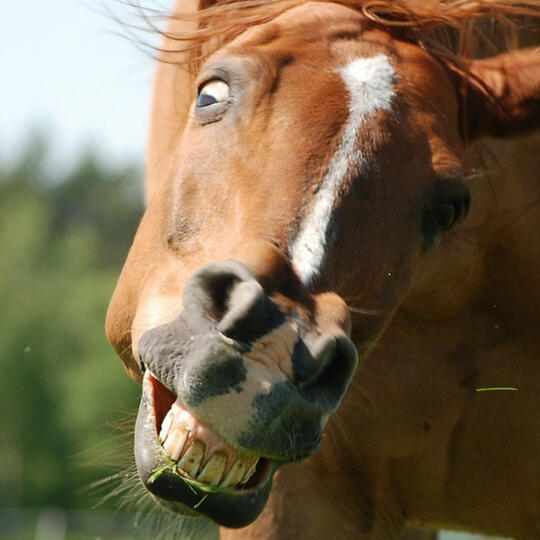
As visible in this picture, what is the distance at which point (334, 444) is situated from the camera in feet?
16.5

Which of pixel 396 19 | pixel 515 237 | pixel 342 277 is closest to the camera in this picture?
pixel 342 277

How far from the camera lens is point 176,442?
3512 mm

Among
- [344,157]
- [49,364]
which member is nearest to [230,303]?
[344,157]

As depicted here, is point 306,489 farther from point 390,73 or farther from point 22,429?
point 22,429

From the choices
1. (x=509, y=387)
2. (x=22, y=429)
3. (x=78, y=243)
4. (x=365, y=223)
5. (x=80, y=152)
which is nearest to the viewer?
(x=365, y=223)

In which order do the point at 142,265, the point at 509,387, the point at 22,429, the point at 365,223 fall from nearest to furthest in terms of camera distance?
the point at 365,223, the point at 142,265, the point at 509,387, the point at 22,429

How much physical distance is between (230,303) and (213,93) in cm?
104

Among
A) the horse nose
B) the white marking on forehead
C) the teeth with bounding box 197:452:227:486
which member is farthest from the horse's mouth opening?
the white marking on forehead

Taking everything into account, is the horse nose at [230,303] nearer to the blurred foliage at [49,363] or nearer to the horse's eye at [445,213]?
the horse's eye at [445,213]

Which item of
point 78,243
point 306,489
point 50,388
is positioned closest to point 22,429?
point 50,388

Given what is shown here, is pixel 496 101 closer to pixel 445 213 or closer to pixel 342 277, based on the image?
pixel 445 213

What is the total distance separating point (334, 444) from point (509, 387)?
2.40 feet

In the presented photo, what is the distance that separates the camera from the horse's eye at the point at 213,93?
13.5 ft

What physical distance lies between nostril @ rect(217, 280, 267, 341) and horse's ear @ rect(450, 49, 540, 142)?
147 centimetres
